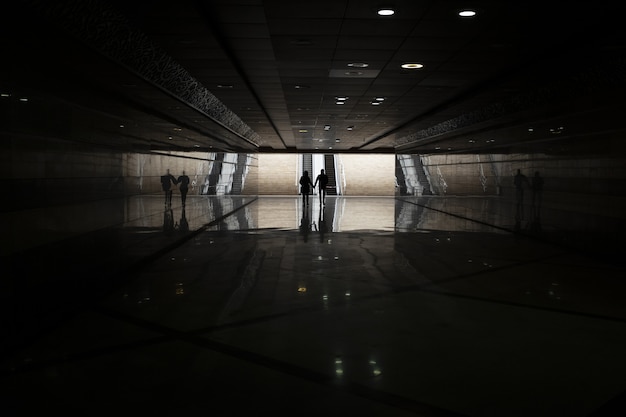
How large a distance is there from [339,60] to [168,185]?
16.0 ft

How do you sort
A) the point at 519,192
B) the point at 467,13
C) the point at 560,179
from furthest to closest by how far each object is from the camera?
1. the point at 519,192
2. the point at 560,179
3. the point at 467,13

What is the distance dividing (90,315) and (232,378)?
279 cm

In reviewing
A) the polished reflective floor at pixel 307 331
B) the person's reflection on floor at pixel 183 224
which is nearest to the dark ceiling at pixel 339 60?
the person's reflection on floor at pixel 183 224

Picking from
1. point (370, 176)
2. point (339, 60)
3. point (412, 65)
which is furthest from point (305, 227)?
point (370, 176)

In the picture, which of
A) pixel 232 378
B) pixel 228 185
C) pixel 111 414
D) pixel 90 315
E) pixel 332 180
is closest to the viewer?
pixel 111 414

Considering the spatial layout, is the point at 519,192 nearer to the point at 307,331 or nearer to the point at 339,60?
the point at 339,60

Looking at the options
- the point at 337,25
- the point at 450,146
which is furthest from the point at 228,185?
the point at 337,25

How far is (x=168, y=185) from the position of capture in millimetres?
13305

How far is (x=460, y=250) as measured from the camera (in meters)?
12.7

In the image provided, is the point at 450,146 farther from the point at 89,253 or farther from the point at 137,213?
the point at 89,253

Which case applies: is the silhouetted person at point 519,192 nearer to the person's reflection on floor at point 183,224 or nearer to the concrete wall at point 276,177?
the person's reflection on floor at point 183,224

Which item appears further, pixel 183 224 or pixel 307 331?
pixel 183 224

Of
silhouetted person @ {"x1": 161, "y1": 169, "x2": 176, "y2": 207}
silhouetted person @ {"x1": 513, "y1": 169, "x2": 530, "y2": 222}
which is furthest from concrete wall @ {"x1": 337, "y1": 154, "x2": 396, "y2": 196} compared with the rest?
silhouetted person @ {"x1": 161, "y1": 169, "x2": 176, "y2": 207}

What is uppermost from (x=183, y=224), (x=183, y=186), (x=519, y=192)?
(x=183, y=186)
